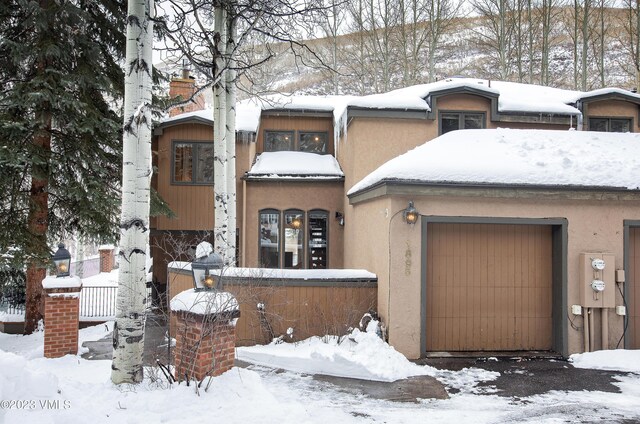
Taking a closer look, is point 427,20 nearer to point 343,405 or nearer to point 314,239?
point 314,239

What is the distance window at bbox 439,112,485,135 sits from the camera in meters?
12.2

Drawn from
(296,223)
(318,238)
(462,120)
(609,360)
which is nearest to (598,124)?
(462,120)

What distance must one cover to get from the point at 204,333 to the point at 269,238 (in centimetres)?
900

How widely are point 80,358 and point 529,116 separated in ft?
40.2

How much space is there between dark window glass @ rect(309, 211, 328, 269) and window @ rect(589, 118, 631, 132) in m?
8.36

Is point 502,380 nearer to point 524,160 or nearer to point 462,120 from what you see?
point 524,160

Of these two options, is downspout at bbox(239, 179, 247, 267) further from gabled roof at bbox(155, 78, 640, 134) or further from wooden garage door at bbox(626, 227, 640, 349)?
wooden garage door at bbox(626, 227, 640, 349)

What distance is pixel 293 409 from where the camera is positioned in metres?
4.84

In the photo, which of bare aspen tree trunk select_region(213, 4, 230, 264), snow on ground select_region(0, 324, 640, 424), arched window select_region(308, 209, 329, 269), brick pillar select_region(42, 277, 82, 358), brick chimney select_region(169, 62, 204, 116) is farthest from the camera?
brick chimney select_region(169, 62, 204, 116)

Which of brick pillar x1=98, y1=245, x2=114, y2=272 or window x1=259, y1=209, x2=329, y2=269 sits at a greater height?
window x1=259, y1=209, x2=329, y2=269

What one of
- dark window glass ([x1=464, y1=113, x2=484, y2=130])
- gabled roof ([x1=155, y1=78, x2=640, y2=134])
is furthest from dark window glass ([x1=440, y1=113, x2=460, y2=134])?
gabled roof ([x1=155, y1=78, x2=640, y2=134])

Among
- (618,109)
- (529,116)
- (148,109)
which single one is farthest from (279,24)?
(618,109)

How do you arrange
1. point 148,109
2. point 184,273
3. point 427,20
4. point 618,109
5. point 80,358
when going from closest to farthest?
1. point 148,109
2. point 80,358
3. point 184,273
4. point 618,109
5. point 427,20

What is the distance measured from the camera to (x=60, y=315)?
753 cm
